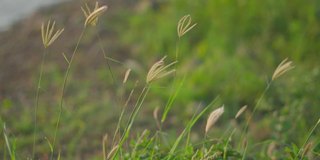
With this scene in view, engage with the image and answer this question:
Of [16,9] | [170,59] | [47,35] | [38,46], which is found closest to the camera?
[47,35]

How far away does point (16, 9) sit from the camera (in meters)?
7.47

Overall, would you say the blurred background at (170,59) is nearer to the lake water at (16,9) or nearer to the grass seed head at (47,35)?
the lake water at (16,9)

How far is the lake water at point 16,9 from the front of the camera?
7.10m

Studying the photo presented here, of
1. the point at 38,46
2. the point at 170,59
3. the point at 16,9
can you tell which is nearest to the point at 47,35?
the point at 170,59

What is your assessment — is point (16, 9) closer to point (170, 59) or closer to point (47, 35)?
point (170, 59)

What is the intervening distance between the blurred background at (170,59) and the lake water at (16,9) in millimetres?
76

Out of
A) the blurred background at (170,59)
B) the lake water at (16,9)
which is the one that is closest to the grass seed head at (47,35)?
the blurred background at (170,59)

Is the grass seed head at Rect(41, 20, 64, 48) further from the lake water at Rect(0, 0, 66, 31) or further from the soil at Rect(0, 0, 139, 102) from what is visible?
the lake water at Rect(0, 0, 66, 31)

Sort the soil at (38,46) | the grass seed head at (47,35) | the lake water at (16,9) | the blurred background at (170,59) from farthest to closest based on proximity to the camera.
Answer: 1. the lake water at (16,9)
2. the soil at (38,46)
3. the blurred background at (170,59)
4. the grass seed head at (47,35)

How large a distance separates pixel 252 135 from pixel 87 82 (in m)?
1.53

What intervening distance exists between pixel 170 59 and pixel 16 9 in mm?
2301

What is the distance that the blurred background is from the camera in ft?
15.4

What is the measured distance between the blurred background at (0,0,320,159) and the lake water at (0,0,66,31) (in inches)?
3.0

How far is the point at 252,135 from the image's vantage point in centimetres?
462
